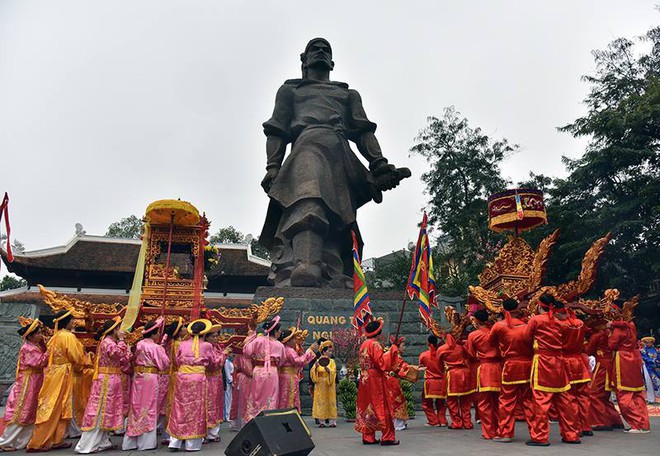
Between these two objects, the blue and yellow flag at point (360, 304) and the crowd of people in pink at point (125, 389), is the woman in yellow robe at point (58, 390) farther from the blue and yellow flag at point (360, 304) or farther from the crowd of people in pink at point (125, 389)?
the blue and yellow flag at point (360, 304)

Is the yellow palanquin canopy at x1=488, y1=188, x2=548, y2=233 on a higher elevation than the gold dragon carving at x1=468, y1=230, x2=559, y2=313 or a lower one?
higher

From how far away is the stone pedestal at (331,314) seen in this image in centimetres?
1028

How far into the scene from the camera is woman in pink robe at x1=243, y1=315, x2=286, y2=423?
23.3ft

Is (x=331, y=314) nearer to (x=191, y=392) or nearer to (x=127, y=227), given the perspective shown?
(x=191, y=392)

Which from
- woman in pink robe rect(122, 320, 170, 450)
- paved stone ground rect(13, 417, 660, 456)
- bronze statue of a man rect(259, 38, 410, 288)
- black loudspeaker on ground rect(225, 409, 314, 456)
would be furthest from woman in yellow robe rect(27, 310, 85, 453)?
bronze statue of a man rect(259, 38, 410, 288)

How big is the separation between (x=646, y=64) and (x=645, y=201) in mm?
6361

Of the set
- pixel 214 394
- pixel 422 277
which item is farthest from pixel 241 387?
pixel 422 277

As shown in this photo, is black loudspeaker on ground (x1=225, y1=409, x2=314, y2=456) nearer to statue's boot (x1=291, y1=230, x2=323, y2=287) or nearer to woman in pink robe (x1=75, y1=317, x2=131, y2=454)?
woman in pink robe (x1=75, y1=317, x2=131, y2=454)

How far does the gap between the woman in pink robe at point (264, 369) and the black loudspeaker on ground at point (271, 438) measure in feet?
8.55

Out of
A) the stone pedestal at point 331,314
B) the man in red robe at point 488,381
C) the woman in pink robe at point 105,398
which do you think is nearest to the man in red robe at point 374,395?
the man in red robe at point 488,381

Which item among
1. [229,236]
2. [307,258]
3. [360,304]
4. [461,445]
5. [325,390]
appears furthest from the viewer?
[229,236]

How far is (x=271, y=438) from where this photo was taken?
Answer: 4.25 meters

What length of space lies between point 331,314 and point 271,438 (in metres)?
6.21

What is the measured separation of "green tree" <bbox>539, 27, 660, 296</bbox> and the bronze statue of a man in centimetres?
821
